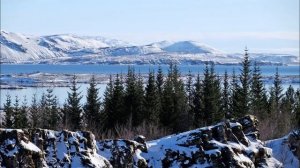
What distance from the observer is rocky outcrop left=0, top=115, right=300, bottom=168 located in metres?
28.5

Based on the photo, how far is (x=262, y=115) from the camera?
198ft

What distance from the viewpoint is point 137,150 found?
3194cm

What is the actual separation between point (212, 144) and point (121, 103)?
3113 centimetres

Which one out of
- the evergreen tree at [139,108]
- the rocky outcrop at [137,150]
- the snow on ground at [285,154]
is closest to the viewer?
the rocky outcrop at [137,150]

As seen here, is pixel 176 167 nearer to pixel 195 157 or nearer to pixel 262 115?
pixel 195 157

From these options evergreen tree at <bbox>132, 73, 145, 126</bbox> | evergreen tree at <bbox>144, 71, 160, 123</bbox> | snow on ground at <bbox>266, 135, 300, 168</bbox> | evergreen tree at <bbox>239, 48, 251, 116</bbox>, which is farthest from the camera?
evergreen tree at <bbox>132, 73, 145, 126</bbox>

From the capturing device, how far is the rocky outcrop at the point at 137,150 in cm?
2847

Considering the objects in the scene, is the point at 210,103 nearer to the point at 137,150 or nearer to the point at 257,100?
the point at 257,100

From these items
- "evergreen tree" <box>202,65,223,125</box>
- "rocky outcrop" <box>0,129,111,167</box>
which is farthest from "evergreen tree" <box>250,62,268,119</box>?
"rocky outcrop" <box>0,129,111,167</box>

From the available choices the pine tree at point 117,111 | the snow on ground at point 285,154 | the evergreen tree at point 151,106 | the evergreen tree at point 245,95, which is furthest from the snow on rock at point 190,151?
the pine tree at point 117,111

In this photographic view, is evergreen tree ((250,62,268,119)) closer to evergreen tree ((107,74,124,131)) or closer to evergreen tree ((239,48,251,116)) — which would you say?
evergreen tree ((239,48,251,116))

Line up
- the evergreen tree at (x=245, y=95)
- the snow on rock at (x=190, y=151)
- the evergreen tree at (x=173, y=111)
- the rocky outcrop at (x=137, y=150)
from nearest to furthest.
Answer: the rocky outcrop at (x=137, y=150)
the snow on rock at (x=190, y=151)
the evergreen tree at (x=245, y=95)
the evergreen tree at (x=173, y=111)

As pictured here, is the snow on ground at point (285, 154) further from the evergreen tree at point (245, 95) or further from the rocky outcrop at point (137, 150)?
the evergreen tree at point (245, 95)

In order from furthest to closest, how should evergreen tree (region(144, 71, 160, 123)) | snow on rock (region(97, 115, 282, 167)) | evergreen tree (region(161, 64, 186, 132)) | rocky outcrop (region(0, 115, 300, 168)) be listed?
evergreen tree (region(161, 64, 186, 132))
evergreen tree (region(144, 71, 160, 123))
snow on rock (region(97, 115, 282, 167))
rocky outcrop (region(0, 115, 300, 168))
